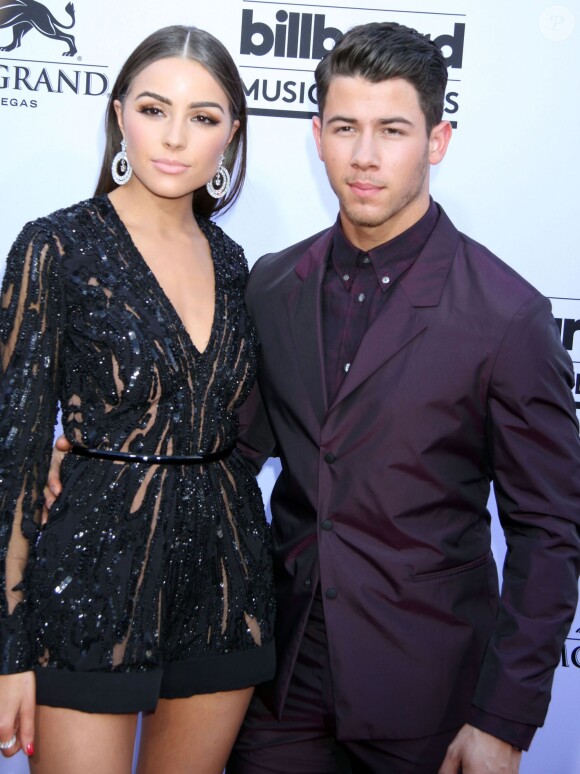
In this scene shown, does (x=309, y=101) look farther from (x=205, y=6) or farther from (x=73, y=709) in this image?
(x=73, y=709)

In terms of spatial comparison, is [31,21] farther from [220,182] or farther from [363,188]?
[363,188]

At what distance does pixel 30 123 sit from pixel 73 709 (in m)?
1.88

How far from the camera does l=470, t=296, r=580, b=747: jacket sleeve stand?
189cm

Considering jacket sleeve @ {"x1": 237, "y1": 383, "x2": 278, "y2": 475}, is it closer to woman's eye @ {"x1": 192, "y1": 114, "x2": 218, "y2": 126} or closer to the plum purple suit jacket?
the plum purple suit jacket

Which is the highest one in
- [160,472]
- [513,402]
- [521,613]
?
[513,402]

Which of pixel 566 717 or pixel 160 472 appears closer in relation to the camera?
pixel 160 472

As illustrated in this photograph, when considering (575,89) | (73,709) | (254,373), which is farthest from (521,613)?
(575,89)

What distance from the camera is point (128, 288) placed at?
1.92m

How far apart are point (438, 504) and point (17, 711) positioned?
33.9 inches

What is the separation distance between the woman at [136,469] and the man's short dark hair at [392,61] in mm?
225

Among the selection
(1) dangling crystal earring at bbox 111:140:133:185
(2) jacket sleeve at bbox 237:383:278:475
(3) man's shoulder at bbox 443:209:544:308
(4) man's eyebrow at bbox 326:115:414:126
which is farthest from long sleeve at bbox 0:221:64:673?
(3) man's shoulder at bbox 443:209:544:308

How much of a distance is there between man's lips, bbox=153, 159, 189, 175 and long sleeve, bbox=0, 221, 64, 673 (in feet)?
0.99

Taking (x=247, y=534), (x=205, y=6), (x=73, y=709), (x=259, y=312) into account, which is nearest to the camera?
(x=73, y=709)

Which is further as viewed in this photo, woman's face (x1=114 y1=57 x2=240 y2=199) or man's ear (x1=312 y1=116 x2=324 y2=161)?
man's ear (x1=312 y1=116 x2=324 y2=161)
